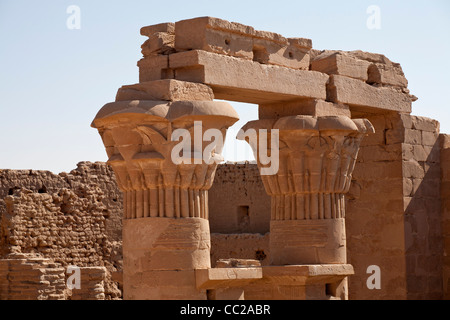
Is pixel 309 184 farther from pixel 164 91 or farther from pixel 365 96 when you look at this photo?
pixel 164 91

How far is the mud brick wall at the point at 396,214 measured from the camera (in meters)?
12.9

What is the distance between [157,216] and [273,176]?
7.73 ft

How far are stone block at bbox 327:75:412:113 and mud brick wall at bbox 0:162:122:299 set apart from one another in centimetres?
944

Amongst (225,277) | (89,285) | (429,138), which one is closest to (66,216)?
(89,285)

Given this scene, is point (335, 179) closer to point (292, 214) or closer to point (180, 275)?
point (292, 214)

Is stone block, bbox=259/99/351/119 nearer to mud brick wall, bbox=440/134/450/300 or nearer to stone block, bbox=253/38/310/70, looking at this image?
stone block, bbox=253/38/310/70

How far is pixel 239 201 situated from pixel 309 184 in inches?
494

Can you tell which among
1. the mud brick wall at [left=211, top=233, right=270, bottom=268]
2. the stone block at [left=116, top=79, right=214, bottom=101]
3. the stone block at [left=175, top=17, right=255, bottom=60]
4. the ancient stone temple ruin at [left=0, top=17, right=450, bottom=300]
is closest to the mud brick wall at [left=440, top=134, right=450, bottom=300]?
the ancient stone temple ruin at [left=0, top=17, right=450, bottom=300]

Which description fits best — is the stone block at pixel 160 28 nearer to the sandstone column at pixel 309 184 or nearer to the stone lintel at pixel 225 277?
the sandstone column at pixel 309 184

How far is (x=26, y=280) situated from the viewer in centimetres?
1583

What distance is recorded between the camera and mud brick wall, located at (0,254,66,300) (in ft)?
51.5
